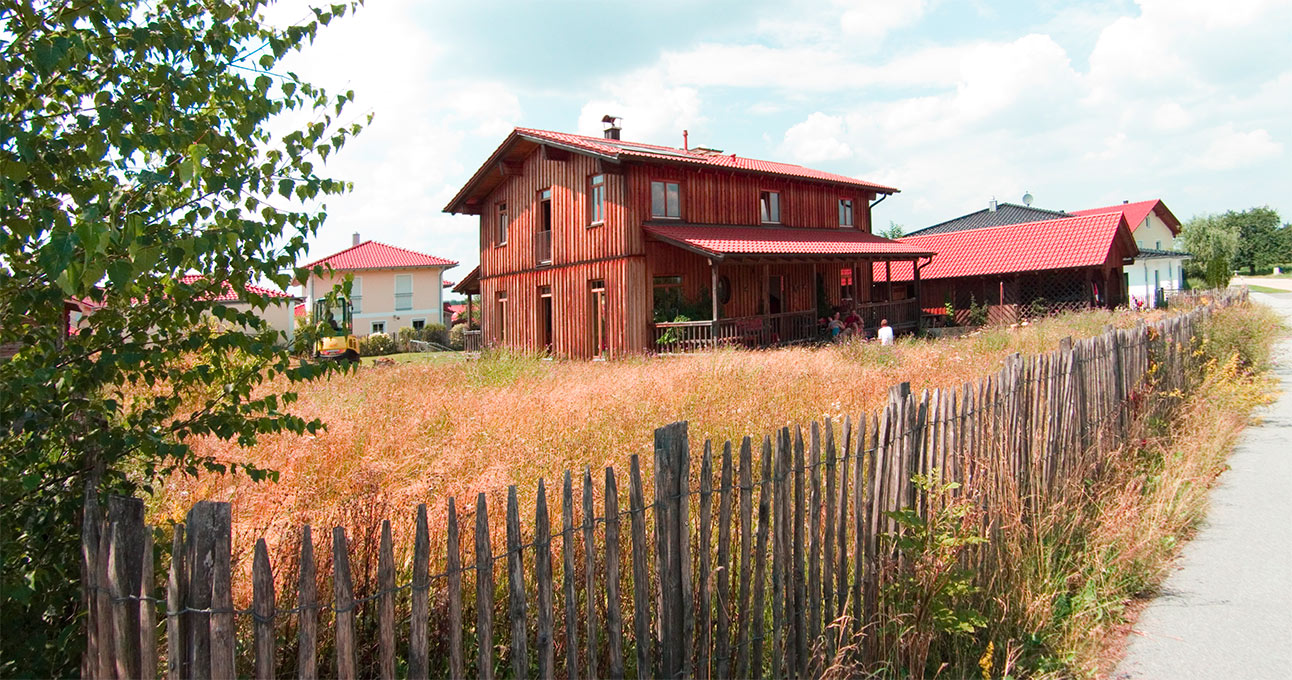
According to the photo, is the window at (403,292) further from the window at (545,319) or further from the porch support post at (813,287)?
the porch support post at (813,287)

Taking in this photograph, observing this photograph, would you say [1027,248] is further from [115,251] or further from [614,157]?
[115,251]

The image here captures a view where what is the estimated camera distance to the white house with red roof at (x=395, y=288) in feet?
153

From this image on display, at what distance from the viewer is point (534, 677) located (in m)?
3.89

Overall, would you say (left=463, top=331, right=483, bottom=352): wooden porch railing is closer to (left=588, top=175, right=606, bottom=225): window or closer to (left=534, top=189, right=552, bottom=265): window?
(left=534, top=189, right=552, bottom=265): window

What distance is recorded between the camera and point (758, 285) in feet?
81.0

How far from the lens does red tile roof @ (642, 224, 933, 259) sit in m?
20.8

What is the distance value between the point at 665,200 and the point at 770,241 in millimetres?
3092

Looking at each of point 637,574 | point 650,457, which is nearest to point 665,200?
point 650,457

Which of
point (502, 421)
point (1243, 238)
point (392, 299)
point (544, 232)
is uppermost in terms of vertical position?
point (1243, 238)

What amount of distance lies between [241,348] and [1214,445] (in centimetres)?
862

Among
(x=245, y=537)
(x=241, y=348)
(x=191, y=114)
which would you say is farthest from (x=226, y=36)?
(x=245, y=537)

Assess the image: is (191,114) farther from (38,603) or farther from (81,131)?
(38,603)

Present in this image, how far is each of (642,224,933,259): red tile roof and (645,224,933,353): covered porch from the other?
3 centimetres

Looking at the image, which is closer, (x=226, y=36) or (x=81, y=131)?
(x=81, y=131)
